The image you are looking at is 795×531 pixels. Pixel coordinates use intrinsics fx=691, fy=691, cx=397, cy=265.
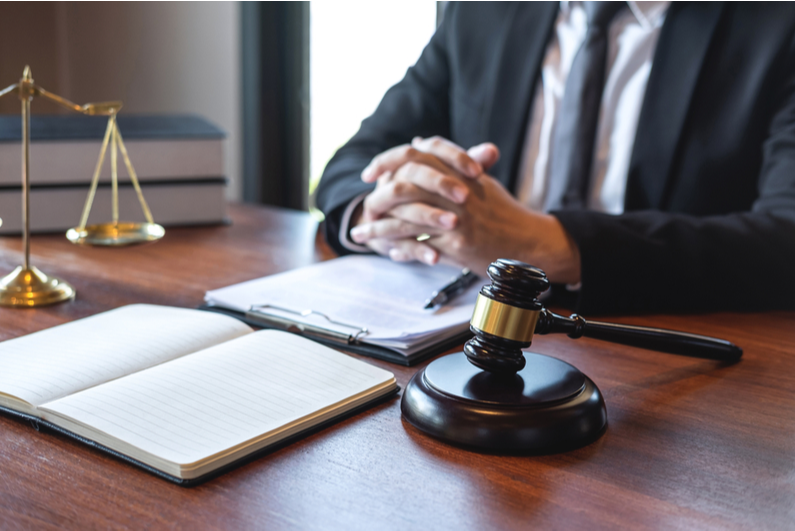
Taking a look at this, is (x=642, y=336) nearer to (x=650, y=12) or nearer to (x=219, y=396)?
(x=219, y=396)

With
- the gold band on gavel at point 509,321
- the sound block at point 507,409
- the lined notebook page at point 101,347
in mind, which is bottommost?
the lined notebook page at point 101,347

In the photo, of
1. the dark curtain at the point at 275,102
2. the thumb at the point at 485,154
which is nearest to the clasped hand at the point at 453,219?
the thumb at the point at 485,154

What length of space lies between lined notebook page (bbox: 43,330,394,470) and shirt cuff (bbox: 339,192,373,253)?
51 cm

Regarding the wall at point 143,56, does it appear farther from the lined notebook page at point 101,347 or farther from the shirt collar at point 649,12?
the lined notebook page at point 101,347

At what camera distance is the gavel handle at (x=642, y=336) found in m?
0.61

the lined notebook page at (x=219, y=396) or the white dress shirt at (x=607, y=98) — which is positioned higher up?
the white dress shirt at (x=607, y=98)

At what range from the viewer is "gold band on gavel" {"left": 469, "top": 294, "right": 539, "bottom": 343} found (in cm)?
57

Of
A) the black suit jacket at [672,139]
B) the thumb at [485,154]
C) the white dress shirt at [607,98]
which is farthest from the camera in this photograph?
the white dress shirt at [607,98]

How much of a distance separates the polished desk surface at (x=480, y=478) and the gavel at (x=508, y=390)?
0.05ft

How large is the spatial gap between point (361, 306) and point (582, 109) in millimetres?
765

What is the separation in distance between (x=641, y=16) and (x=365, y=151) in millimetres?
638

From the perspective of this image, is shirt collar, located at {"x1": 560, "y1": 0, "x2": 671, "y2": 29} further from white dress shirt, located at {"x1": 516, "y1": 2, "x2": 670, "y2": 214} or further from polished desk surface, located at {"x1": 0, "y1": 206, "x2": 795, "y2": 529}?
polished desk surface, located at {"x1": 0, "y1": 206, "x2": 795, "y2": 529}

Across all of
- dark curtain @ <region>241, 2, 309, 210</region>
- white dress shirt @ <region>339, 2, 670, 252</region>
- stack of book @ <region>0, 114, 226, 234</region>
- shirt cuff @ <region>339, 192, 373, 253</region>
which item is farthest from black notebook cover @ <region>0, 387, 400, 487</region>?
dark curtain @ <region>241, 2, 309, 210</region>

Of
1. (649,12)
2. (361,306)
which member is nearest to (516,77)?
(649,12)
